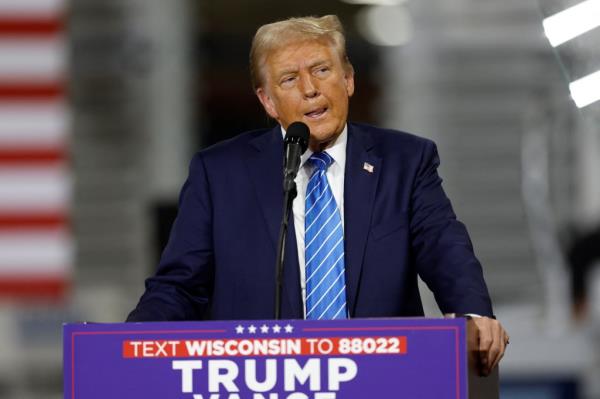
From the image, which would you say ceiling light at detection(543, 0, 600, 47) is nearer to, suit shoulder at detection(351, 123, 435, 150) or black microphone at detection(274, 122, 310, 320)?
suit shoulder at detection(351, 123, 435, 150)

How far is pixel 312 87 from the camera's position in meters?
3.61

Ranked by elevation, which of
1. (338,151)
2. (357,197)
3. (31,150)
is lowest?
(357,197)

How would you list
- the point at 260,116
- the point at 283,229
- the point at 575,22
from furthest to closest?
the point at 260,116 < the point at 575,22 < the point at 283,229

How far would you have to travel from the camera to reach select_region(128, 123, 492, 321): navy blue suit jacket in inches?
140

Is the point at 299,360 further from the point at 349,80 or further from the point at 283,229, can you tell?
the point at 349,80

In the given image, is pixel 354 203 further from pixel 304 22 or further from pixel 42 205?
pixel 42 205

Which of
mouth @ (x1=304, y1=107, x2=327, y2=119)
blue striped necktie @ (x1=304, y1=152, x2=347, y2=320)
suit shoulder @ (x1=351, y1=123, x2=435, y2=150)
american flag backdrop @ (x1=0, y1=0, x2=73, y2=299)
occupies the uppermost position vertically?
american flag backdrop @ (x1=0, y1=0, x2=73, y2=299)

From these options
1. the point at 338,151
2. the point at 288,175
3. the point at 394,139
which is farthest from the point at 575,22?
the point at 288,175

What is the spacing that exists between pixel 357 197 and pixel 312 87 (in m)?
0.25

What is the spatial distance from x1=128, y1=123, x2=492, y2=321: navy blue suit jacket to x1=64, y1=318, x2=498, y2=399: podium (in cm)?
28

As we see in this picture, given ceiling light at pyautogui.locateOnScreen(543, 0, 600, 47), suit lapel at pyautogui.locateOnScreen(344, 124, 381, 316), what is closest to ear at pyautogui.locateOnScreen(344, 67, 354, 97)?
suit lapel at pyautogui.locateOnScreen(344, 124, 381, 316)

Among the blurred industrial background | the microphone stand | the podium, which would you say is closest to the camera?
the podium

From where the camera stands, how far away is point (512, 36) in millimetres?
12227

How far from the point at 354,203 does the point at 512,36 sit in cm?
877
